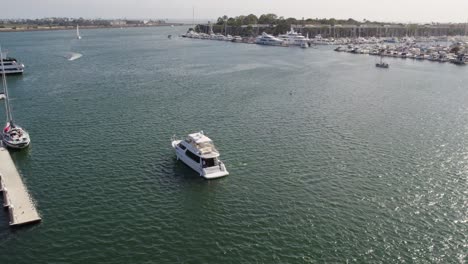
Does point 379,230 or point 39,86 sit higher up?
point 39,86

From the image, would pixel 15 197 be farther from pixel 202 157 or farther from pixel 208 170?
pixel 208 170

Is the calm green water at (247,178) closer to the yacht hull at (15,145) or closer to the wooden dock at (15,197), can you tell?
the wooden dock at (15,197)

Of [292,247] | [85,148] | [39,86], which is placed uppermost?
[39,86]

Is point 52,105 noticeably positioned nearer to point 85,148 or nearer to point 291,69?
point 85,148

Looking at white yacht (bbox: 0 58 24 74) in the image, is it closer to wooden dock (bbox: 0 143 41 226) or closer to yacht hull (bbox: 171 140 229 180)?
wooden dock (bbox: 0 143 41 226)

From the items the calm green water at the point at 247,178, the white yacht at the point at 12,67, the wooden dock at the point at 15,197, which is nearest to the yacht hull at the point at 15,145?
the calm green water at the point at 247,178

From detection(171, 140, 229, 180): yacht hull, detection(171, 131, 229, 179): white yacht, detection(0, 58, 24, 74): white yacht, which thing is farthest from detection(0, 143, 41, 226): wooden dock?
detection(0, 58, 24, 74): white yacht

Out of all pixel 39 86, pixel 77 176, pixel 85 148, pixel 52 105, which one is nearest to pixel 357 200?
pixel 77 176
